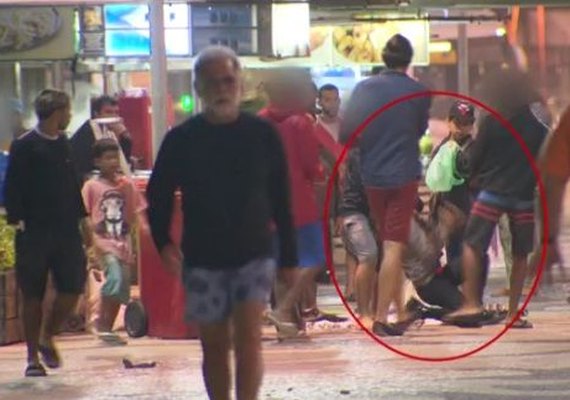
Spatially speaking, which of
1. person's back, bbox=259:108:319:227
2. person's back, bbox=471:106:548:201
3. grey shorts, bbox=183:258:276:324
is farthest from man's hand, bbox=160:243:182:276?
person's back, bbox=259:108:319:227

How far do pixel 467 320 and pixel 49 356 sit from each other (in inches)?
115

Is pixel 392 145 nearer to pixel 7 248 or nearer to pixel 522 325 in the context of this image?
pixel 522 325

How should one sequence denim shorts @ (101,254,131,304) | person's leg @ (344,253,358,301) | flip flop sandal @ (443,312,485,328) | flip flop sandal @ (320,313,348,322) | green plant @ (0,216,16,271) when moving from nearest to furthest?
1. flip flop sandal @ (443,312,485,328)
2. person's leg @ (344,253,358,301)
3. denim shorts @ (101,254,131,304)
4. green plant @ (0,216,16,271)
5. flip flop sandal @ (320,313,348,322)

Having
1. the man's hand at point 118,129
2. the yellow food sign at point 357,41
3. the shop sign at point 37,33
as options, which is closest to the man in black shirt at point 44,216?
the man's hand at point 118,129

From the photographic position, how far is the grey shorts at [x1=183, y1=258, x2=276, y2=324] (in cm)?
708

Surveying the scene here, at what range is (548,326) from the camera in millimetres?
11984

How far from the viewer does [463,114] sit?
35.7 feet

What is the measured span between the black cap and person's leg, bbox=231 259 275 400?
12.5 ft

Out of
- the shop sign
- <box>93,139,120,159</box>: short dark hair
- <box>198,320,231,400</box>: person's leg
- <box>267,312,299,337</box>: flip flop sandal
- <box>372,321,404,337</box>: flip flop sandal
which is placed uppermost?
the shop sign

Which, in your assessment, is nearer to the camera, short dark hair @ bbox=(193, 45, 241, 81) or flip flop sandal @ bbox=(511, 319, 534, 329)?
short dark hair @ bbox=(193, 45, 241, 81)

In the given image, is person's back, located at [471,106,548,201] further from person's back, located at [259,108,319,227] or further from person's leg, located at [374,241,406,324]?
person's back, located at [259,108,319,227]

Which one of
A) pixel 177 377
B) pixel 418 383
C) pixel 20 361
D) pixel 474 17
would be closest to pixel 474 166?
pixel 418 383

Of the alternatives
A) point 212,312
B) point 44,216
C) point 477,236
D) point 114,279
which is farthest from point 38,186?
point 212,312

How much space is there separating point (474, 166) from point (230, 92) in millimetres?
3572
